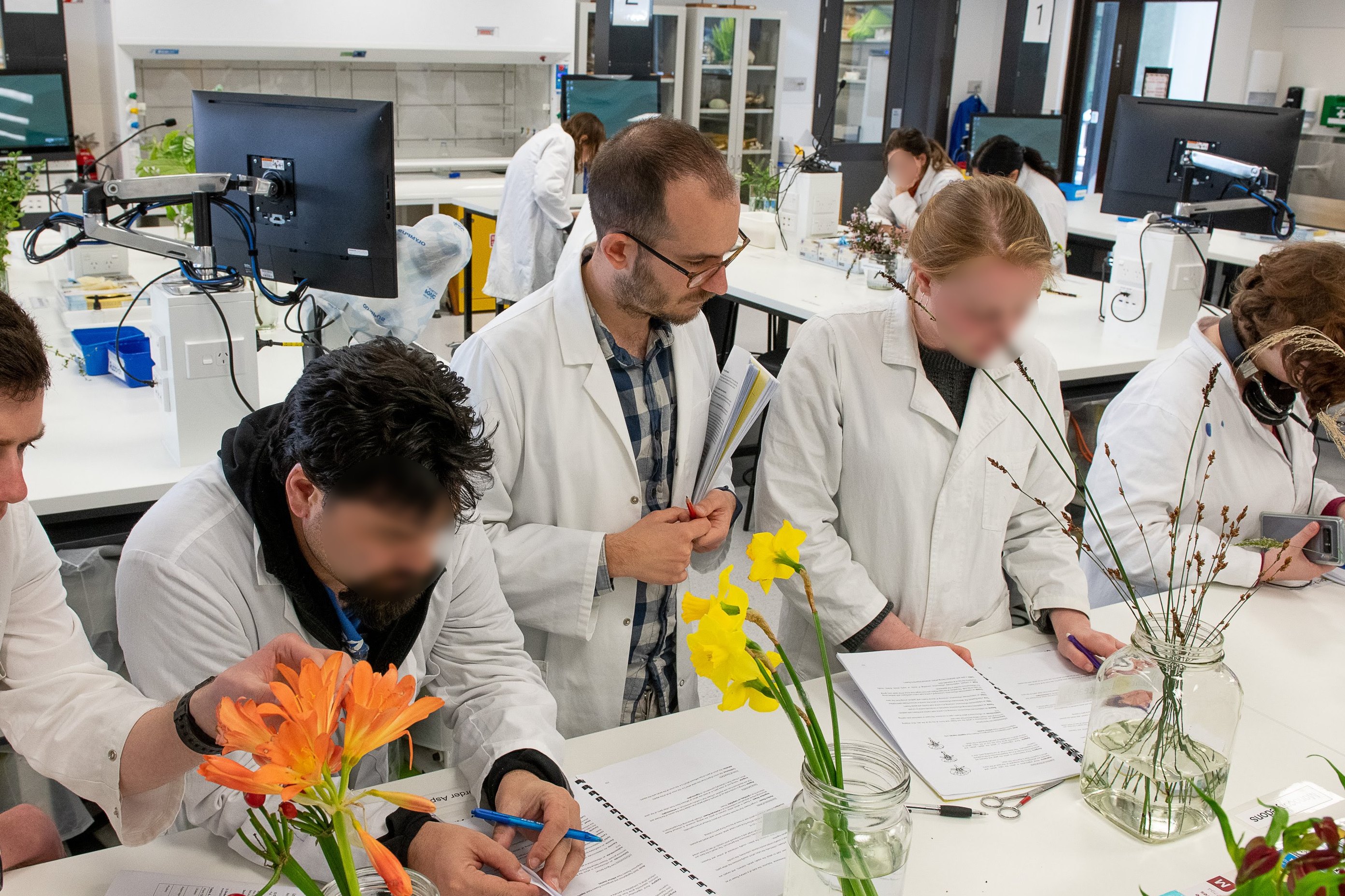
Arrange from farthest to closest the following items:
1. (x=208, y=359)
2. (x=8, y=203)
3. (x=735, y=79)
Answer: (x=735, y=79) < (x=8, y=203) < (x=208, y=359)

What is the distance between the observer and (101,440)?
7.78 ft

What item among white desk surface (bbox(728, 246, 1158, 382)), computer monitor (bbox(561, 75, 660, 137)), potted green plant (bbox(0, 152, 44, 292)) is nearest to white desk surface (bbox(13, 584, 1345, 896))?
white desk surface (bbox(728, 246, 1158, 382))

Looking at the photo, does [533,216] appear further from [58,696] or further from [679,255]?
[58,696]

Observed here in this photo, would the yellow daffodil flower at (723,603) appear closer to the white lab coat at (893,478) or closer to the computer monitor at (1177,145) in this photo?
the white lab coat at (893,478)

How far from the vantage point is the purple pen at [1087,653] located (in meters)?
1.65

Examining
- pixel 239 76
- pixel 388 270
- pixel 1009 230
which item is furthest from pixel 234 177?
pixel 239 76

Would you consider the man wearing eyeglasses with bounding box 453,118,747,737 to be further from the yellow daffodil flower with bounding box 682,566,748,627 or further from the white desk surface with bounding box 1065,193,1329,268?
the white desk surface with bounding box 1065,193,1329,268

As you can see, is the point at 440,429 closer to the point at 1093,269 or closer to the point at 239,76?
the point at 1093,269

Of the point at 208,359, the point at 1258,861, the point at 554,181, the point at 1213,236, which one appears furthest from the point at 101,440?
the point at 1213,236

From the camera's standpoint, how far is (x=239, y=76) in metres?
6.71

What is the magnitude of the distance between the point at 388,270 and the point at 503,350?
0.81 m

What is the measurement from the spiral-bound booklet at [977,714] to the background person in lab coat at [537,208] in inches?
153

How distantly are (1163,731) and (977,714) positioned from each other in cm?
29

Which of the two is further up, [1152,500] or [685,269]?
[685,269]
